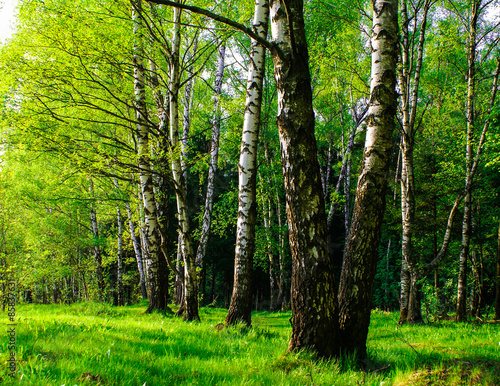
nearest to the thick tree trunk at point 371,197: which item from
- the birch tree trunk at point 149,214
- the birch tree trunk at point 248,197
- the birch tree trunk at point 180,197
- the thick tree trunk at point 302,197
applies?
the thick tree trunk at point 302,197

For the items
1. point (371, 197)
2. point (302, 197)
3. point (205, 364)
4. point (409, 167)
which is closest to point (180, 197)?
point (302, 197)

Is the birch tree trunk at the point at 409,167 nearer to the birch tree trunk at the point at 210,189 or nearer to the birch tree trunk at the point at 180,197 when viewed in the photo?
the birch tree trunk at the point at 180,197

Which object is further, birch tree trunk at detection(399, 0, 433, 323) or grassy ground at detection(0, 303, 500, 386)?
birch tree trunk at detection(399, 0, 433, 323)

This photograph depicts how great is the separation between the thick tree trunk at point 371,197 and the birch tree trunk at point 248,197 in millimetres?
2816

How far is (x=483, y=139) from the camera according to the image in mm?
8219

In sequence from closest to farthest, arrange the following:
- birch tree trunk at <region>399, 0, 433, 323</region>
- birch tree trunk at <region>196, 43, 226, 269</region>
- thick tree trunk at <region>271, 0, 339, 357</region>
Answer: thick tree trunk at <region>271, 0, 339, 357</region> → birch tree trunk at <region>399, 0, 433, 323</region> → birch tree trunk at <region>196, 43, 226, 269</region>

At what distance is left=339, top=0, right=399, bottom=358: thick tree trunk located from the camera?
3459 millimetres

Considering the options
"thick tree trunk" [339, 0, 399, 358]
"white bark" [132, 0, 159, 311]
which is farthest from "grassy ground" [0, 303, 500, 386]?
"white bark" [132, 0, 159, 311]

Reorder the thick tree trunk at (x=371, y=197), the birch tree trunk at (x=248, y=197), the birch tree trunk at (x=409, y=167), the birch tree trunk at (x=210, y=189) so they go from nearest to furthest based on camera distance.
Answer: the thick tree trunk at (x=371, y=197) → the birch tree trunk at (x=248, y=197) → the birch tree trunk at (x=409, y=167) → the birch tree trunk at (x=210, y=189)

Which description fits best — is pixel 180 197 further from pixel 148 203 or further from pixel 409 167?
pixel 409 167

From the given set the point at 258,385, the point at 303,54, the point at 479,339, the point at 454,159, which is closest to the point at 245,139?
the point at 303,54

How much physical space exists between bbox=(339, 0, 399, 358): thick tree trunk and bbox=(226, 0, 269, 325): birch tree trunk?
2.82m

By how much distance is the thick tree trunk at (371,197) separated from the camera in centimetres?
346

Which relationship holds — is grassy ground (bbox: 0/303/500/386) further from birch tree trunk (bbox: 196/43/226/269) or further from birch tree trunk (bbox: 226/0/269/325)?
birch tree trunk (bbox: 196/43/226/269)
